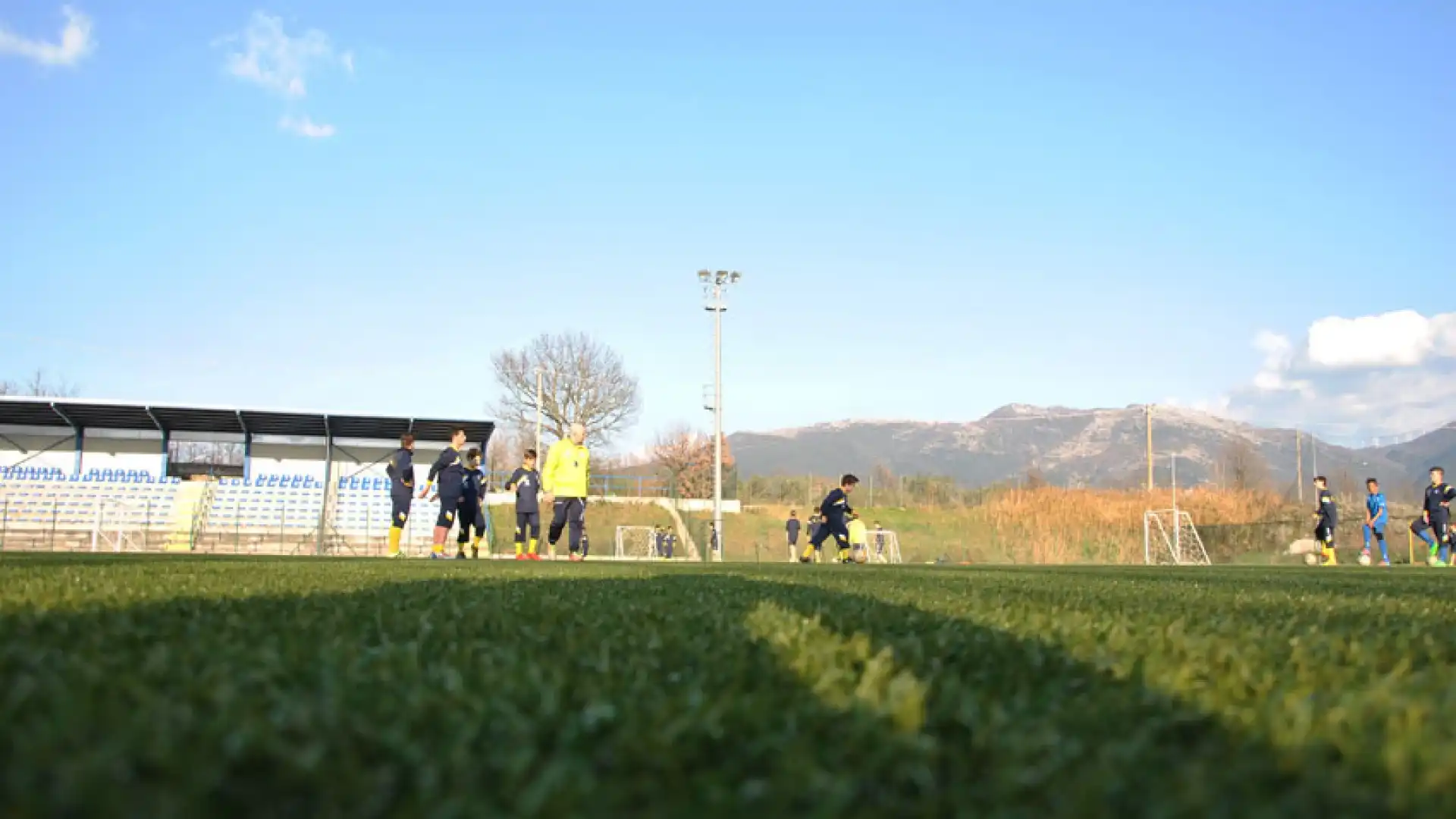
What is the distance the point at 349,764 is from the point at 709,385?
3659 cm

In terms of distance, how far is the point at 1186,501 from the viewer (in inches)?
1727

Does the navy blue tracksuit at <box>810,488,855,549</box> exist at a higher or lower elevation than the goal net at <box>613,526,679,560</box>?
higher

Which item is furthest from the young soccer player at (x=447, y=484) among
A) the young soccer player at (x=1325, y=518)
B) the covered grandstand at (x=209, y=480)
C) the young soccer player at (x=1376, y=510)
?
the young soccer player at (x=1376, y=510)

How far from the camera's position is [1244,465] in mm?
70625

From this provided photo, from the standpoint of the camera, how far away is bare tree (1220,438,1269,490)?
67.4 meters

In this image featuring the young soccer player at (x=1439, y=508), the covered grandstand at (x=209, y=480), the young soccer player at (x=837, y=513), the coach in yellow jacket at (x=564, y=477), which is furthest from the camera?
the covered grandstand at (x=209, y=480)

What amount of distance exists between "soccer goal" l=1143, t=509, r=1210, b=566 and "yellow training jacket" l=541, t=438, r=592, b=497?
26.3 m

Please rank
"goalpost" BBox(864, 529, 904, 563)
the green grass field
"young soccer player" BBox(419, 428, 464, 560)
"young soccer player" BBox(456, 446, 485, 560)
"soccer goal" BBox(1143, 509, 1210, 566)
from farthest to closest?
"goalpost" BBox(864, 529, 904, 563) → "soccer goal" BBox(1143, 509, 1210, 566) → "young soccer player" BBox(456, 446, 485, 560) → "young soccer player" BBox(419, 428, 464, 560) → the green grass field

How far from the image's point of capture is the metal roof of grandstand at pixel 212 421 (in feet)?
117

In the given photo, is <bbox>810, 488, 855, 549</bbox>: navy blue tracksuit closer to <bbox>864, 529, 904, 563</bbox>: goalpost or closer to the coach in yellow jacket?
the coach in yellow jacket

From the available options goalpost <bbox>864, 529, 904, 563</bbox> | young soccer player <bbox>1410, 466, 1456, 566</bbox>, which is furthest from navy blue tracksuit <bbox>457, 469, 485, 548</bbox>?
goalpost <bbox>864, 529, 904, 563</bbox>

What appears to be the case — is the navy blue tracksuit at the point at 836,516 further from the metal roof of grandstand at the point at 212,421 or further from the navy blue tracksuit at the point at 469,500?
the metal roof of grandstand at the point at 212,421

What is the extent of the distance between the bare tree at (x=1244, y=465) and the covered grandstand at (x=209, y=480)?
50569 millimetres

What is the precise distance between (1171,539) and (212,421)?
111 feet
